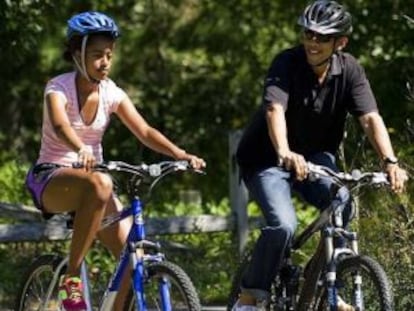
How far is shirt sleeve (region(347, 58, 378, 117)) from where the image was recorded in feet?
23.7

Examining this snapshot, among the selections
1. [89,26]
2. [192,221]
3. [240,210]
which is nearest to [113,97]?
[89,26]

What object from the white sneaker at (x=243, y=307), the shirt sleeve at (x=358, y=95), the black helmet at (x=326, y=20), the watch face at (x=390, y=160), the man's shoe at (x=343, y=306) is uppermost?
the black helmet at (x=326, y=20)

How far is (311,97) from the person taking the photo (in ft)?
23.7

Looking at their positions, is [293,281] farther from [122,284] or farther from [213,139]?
[213,139]

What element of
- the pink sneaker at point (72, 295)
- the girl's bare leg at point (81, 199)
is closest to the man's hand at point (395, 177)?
the girl's bare leg at point (81, 199)

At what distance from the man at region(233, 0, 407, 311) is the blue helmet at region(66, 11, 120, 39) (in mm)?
820

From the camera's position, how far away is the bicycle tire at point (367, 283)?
655 cm

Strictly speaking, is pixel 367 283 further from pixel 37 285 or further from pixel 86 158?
pixel 37 285

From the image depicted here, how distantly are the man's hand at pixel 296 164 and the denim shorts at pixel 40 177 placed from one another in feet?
3.92

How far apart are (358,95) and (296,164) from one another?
0.76m

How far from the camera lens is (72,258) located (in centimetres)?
723

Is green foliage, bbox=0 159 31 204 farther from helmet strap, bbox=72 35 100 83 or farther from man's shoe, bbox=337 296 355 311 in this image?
man's shoe, bbox=337 296 355 311

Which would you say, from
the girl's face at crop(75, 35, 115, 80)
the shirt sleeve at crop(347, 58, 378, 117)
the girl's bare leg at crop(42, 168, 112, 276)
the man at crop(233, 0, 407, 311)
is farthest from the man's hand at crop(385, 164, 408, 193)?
the girl's face at crop(75, 35, 115, 80)

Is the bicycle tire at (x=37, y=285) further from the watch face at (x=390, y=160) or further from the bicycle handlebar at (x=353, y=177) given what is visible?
the watch face at (x=390, y=160)
